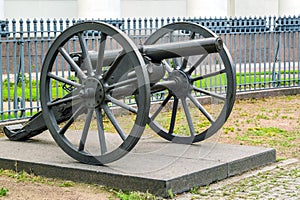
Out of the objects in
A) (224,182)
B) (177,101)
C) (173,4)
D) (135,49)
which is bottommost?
(224,182)

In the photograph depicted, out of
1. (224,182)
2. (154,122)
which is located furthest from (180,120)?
(224,182)

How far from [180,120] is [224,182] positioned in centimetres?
148

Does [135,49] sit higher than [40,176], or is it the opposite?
[135,49]

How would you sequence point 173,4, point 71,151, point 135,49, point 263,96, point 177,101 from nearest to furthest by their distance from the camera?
point 135,49, point 71,151, point 177,101, point 263,96, point 173,4

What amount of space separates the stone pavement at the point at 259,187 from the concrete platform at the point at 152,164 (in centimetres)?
11

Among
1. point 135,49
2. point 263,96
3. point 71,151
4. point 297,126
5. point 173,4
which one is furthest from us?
point 173,4

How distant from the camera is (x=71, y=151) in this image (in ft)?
25.7

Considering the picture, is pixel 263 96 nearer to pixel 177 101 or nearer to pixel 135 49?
pixel 177 101

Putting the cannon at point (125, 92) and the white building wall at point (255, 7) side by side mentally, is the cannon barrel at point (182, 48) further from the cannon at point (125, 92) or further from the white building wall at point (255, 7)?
the white building wall at point (255, 7)

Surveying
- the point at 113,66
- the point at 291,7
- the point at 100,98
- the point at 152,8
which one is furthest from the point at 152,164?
the point at 152,8

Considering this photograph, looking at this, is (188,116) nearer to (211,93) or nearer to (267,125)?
(211,93)

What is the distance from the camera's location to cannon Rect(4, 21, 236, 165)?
7.43m

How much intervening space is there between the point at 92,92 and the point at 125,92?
13.5 inches

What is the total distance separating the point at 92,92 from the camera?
7.71 meters
